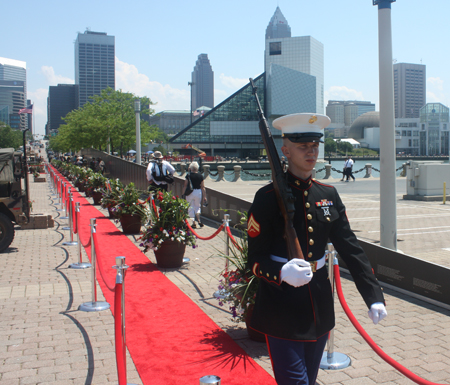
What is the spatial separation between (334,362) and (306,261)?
2.30 metres

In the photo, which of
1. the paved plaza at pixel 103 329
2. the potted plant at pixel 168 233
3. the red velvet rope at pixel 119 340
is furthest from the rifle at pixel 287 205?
the potted plant at pixel 168 233

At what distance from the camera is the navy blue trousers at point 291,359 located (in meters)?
2.53

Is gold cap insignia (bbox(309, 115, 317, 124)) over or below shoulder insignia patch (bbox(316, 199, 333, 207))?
over

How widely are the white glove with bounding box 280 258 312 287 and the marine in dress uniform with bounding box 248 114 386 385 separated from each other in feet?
0.32

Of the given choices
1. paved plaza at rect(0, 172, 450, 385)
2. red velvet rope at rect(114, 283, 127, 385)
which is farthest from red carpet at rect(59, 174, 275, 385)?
red velvet rope at rect(114, 283, 127, 385)

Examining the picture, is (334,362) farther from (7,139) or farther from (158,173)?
(7,139)

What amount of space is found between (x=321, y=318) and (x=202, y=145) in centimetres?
12948

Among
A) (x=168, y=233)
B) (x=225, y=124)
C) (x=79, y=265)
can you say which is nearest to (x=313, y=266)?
(x=168, y=233)

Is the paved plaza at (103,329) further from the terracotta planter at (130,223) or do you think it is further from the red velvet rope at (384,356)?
the terracotta planter at (130,223)

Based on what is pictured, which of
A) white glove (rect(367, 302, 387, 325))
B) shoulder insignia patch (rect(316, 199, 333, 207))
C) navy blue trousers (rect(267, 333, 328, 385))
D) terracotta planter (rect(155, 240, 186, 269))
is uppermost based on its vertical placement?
shoulder insignia patch (rect(316, 199, 333, 207))

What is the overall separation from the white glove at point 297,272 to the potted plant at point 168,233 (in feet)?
19.2

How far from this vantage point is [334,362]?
4.37 metres

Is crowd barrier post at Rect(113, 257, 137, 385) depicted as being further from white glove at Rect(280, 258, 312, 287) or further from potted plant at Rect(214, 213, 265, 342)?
white glove at Rect(280, 258, 312, 287)

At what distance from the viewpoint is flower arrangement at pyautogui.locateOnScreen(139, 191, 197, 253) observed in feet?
26.7
